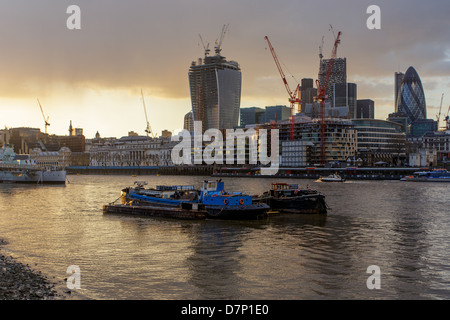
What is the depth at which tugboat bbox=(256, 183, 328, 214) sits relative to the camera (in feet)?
176

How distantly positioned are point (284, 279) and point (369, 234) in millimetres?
17261

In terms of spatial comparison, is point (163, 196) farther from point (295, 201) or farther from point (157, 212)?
point (295, 201)

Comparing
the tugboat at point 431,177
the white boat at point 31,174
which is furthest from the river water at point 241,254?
the tugboat at point 431,177

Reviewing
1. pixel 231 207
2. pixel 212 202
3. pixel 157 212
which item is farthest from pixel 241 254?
pixel 157 212

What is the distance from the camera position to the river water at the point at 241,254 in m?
23.1

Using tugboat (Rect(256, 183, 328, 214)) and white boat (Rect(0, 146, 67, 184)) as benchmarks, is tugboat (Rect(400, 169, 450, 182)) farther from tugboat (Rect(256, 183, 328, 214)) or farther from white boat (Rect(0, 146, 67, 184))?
white boat (Rect(0, 146, 67, 184))

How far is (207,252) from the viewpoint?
31953 millimetres

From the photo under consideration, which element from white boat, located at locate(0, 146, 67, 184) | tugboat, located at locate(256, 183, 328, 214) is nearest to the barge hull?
tugboat, located at locate(256, 183, 328, 214)

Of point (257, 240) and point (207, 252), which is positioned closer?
point (207, 252)

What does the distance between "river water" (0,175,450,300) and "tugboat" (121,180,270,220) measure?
1463 millimetres

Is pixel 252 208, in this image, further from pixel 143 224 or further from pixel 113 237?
pixel 113 237

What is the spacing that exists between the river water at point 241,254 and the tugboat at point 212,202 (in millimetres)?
1463
